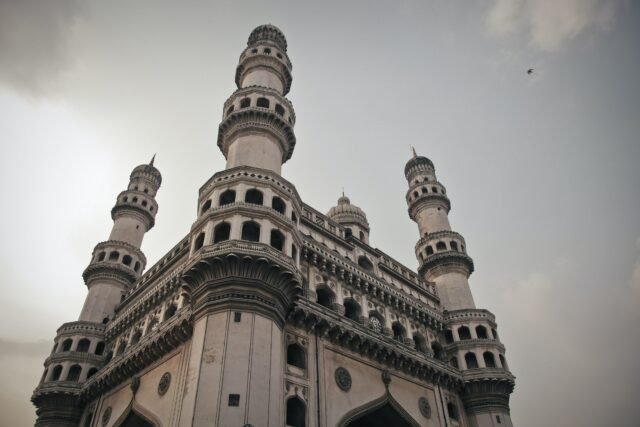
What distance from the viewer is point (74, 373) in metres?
29.8

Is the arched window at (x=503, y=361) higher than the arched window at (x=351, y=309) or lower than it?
lower

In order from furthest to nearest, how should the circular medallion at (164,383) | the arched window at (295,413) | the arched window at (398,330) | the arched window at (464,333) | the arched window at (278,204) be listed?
the arched window at (464,333)
the arched window at (398,330)
the arched window at (278,204)
the circular medallion at (164,383)
the arched window at (295,413)

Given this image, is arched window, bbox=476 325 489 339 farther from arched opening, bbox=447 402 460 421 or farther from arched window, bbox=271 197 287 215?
arched window, bbox=271 197 287 215

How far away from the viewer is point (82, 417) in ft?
91.9

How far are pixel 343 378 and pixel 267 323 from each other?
5.54 meters

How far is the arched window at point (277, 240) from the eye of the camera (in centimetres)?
2189

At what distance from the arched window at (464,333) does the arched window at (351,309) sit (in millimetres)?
9284

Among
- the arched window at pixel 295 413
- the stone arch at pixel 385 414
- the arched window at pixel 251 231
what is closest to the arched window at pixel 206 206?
the arched window at pixel 251 231

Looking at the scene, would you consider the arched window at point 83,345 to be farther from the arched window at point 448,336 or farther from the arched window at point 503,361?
the arched window at point 503,361

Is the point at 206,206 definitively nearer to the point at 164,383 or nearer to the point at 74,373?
the point at 164,383

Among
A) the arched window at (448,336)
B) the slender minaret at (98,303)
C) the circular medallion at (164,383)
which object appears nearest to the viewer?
the circular medallion at (164,383)

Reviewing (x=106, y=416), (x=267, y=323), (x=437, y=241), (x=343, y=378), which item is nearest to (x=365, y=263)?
(x=437, y=241)

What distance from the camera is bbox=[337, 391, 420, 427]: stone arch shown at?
22.8m

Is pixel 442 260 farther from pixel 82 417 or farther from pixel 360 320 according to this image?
pixel 82 417
